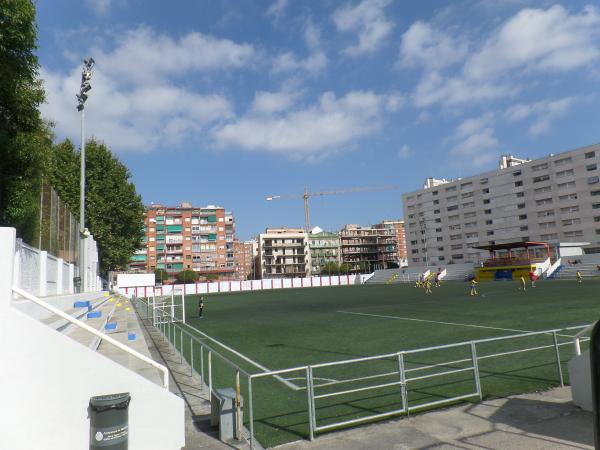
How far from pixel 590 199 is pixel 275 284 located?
201ft

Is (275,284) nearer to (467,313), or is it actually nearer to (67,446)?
(467,313)

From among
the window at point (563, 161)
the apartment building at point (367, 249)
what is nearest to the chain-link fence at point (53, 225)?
the window at point (563, 161)

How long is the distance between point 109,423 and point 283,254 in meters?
128

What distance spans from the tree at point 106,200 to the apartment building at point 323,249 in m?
98.3

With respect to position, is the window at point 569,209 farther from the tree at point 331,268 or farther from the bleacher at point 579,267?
the tree at point 331,268

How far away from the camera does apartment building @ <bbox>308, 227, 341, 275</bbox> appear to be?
141500 mm

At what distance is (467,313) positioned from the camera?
69.8 ft

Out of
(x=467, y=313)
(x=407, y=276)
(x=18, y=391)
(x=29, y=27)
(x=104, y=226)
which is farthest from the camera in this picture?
(x=407, y=276)

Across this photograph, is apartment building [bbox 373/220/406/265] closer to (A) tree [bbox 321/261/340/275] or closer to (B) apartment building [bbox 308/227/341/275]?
(B) apartment building [bbox 308/227/341/275]

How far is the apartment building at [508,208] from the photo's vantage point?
77.9 m

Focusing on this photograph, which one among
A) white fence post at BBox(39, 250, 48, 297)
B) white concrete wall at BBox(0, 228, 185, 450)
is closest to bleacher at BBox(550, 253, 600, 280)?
white fence post at BBox(39, 250, 48, 297)

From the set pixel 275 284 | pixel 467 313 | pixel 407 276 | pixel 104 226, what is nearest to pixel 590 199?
pixel 407 276

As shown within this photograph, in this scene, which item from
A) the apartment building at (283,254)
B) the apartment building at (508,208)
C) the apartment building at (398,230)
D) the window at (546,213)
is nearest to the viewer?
the apartment building at (508,208)

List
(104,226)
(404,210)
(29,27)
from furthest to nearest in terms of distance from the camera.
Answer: (404,210), (104,226), (29,27)
